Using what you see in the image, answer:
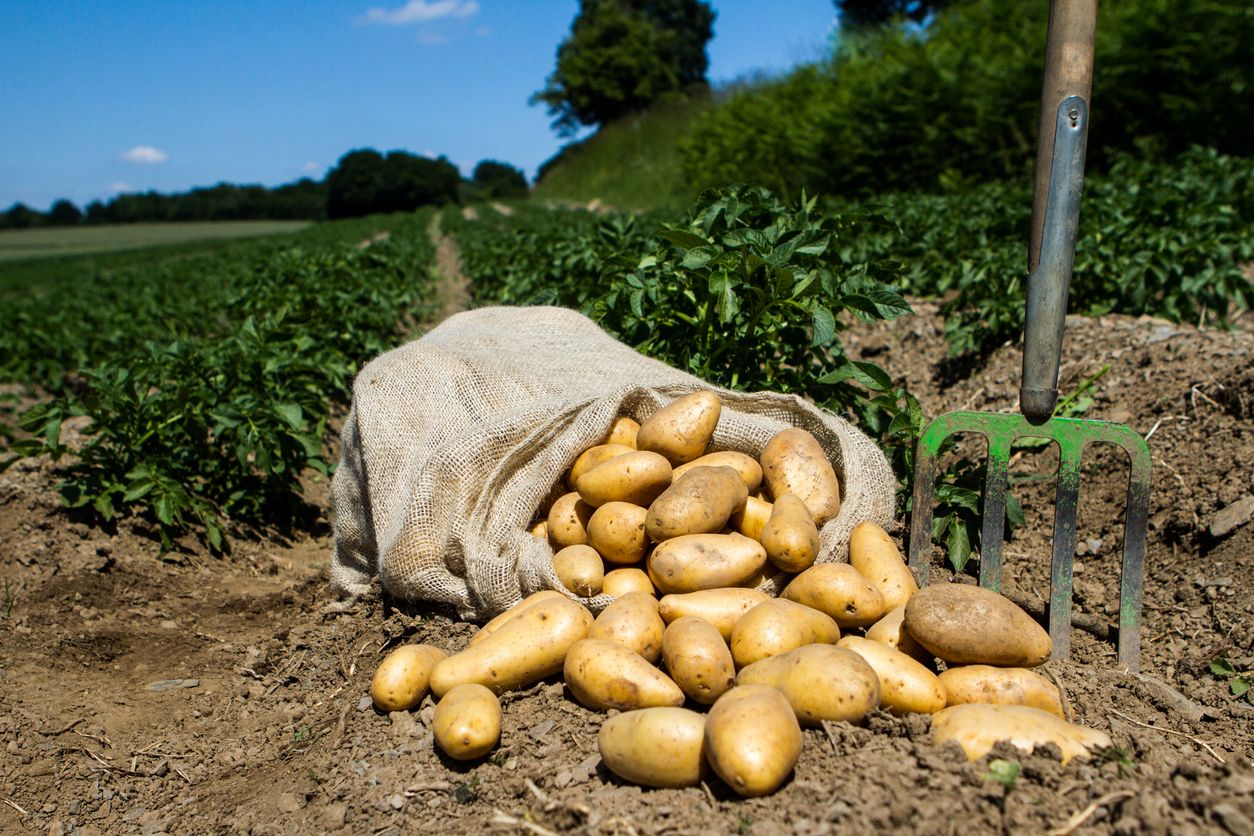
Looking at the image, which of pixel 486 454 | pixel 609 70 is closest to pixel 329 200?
pixel 609 70

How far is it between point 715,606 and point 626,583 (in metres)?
0.32

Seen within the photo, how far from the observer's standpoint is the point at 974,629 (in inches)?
81.7

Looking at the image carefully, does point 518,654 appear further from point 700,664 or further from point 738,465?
point 738,465

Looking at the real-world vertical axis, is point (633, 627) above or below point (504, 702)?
above

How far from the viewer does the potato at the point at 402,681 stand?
2271mm

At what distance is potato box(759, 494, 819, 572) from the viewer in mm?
2350

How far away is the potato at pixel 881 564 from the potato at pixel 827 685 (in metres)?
0.48

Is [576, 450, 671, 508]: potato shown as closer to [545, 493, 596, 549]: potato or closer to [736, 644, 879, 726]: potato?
[545, 493, 596, 549]: potato

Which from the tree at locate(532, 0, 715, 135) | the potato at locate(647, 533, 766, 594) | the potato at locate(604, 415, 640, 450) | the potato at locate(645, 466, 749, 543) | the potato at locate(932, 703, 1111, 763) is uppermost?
the tree at locate(532, 0, 715, 135)

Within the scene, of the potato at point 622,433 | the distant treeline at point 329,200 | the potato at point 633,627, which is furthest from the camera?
the distant treeline at point 329,200

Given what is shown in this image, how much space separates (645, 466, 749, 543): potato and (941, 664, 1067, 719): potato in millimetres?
706

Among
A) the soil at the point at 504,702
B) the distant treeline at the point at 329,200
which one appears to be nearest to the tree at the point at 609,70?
the distant treeline at the point at 329,200

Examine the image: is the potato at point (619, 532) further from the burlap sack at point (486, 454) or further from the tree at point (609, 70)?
the tree at point (609, 70)

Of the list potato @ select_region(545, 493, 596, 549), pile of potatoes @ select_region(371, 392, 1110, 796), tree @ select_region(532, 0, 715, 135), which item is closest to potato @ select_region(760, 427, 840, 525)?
pile of potatoes @ select_region(371, 392, 1110, 796)
